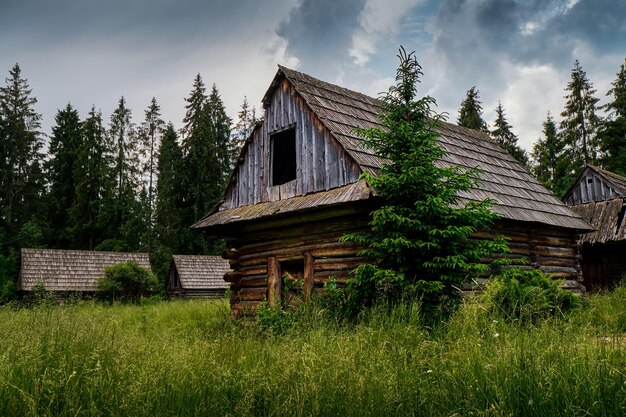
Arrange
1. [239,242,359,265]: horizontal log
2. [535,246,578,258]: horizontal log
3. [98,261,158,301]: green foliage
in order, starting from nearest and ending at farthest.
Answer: [239,242,359,265]: horizontal log
[535,246,578,258]: horizontal log
[98,261,158,301]: green foliage

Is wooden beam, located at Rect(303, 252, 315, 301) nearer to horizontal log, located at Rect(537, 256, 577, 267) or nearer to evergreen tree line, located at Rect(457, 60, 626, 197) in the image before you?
horizontal log, located at Rect(537, 256, 577, 267)

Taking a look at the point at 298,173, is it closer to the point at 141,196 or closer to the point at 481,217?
the point at 481,217

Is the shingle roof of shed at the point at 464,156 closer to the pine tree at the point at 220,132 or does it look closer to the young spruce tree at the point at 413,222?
the young spruce tree at the point at 413,222

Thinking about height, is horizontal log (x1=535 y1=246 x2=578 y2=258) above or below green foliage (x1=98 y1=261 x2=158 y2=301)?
above

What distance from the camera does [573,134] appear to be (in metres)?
35.6

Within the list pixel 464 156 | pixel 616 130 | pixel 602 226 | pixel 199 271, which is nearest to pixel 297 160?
pixel 464 156

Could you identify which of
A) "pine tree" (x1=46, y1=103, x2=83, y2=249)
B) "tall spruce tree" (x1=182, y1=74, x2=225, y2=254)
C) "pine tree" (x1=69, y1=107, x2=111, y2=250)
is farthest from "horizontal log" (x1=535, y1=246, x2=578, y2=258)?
"pine tree" (x1=46, y1=103, x2=83, y2=249)

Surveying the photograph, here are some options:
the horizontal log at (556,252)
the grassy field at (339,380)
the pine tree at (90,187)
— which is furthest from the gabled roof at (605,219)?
the pine tree at (90,187)

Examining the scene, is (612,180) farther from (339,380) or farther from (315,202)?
(339,380)

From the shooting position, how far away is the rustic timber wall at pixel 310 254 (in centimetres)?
977

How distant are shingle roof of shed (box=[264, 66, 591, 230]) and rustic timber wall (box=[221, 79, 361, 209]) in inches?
10.2

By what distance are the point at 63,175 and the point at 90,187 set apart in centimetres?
361

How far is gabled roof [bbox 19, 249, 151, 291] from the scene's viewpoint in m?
27.8

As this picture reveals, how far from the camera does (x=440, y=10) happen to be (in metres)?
11.0
